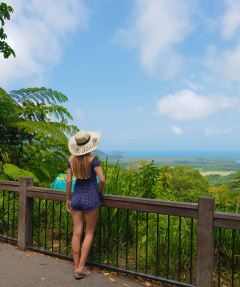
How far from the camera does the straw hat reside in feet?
12.4

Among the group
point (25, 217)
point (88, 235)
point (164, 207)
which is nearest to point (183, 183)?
point (25, 217)

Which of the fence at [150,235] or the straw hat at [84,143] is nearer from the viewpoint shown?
the fence at [150,235]

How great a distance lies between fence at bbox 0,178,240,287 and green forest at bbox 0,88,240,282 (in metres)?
0.02

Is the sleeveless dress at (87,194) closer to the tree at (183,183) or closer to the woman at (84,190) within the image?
the woman at (84,190)

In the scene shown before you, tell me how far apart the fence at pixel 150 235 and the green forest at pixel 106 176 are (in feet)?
0.07

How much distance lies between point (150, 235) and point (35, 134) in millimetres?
5731

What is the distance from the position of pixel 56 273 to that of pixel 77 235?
0.65 meters

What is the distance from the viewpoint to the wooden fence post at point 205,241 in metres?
3.38

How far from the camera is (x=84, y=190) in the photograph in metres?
3.80

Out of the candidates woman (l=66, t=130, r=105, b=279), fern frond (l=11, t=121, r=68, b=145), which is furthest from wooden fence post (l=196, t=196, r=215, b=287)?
fern frond (l=11, t=121, r=68, b=145)

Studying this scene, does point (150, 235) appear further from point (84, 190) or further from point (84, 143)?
point (84, 143)

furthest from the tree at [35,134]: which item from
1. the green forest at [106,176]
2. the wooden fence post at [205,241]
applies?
the wooden fence post at [205,241]

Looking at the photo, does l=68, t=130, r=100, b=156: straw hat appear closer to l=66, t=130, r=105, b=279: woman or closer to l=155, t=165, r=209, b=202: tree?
l=66, t=130, r=105, b=279: woman

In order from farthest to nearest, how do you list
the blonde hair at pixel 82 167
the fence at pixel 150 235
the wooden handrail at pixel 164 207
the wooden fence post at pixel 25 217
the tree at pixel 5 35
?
the tree at pixel 5 35
the wooden fence post at pixel 25 217
the blonde hair at pixel 82 167
the fence at pixel 150 235
the wooden handrail at pixel 164 207
